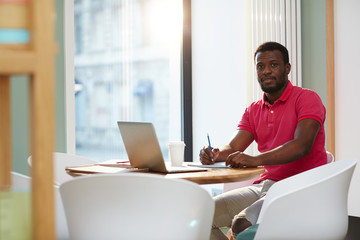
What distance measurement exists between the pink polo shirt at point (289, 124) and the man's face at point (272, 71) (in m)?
0.07

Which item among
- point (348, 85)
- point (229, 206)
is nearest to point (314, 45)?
point (348, 85)

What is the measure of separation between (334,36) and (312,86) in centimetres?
53

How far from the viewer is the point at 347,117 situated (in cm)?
467

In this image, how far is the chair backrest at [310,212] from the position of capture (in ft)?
5.95

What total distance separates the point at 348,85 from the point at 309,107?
1983 millimetres

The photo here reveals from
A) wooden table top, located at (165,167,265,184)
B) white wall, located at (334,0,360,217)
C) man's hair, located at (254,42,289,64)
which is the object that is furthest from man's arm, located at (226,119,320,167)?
white wall, located at (334,0,360,217)

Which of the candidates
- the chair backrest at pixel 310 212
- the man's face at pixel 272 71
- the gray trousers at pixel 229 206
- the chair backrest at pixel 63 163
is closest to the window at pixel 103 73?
the chair backrest at pixel 63 163

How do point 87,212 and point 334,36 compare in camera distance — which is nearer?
point 87,212

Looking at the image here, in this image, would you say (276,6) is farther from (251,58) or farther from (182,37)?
(182,37)

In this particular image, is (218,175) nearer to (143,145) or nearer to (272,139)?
(143,145)

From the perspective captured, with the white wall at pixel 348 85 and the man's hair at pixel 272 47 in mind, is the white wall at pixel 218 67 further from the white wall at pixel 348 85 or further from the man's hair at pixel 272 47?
the man's hair at pixel 272 47

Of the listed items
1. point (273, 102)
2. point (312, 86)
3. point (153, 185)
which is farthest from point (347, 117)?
point (153, 185)

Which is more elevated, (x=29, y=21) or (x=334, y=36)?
(x=334, y=36)

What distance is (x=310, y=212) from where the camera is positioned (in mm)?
1898
